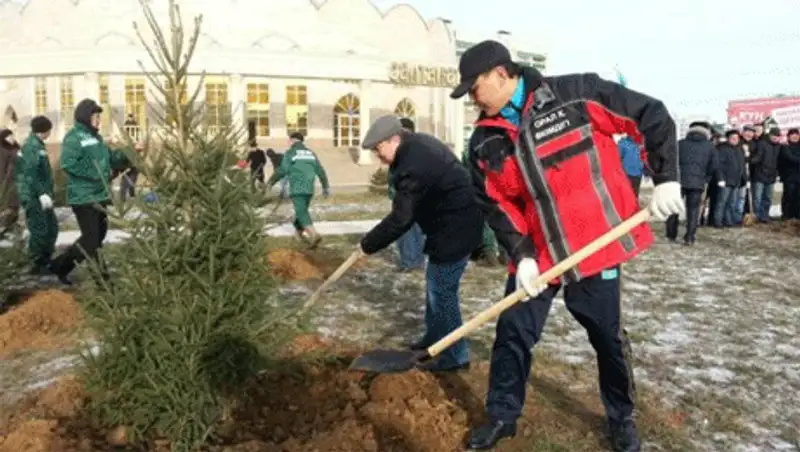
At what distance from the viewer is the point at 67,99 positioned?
32156mm

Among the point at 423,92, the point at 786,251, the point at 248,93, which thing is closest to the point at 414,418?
the point at 786,251

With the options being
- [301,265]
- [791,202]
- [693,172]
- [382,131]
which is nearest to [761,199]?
[791,202]

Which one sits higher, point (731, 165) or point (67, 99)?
point (67, 99)

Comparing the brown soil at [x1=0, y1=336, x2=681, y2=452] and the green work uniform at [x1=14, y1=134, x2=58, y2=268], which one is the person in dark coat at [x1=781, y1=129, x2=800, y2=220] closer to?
the brown soil at [x1=0, y1=336, x2=681, y2=452]

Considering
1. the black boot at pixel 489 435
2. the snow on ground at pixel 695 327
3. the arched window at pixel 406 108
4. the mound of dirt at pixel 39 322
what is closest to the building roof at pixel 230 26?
the arched window at pixel 406 108

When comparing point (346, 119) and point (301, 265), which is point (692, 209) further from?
point (346, 119)

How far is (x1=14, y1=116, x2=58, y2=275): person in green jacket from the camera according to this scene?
26.6 ft

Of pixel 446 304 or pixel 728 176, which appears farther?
pixel 728 176

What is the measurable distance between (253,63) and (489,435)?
30.6 m

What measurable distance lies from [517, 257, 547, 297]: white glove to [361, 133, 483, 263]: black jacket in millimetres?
1170

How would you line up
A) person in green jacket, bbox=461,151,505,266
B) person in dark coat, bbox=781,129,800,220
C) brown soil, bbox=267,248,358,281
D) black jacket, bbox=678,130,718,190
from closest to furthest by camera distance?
brown soil, bbox=267,248,358,281, person in green jacket, bbox=461,151,505,266, black jacket, bbox=678,130,718,190, person in dark coat, bbox=781,129,800,220

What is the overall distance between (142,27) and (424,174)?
32898mm

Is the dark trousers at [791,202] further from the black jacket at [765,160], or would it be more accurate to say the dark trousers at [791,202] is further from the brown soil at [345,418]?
the brown soil at [345,418]

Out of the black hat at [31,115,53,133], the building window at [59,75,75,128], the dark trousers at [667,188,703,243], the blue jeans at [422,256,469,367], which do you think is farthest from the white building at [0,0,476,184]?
the blue jeans at [422,256,469,367]
